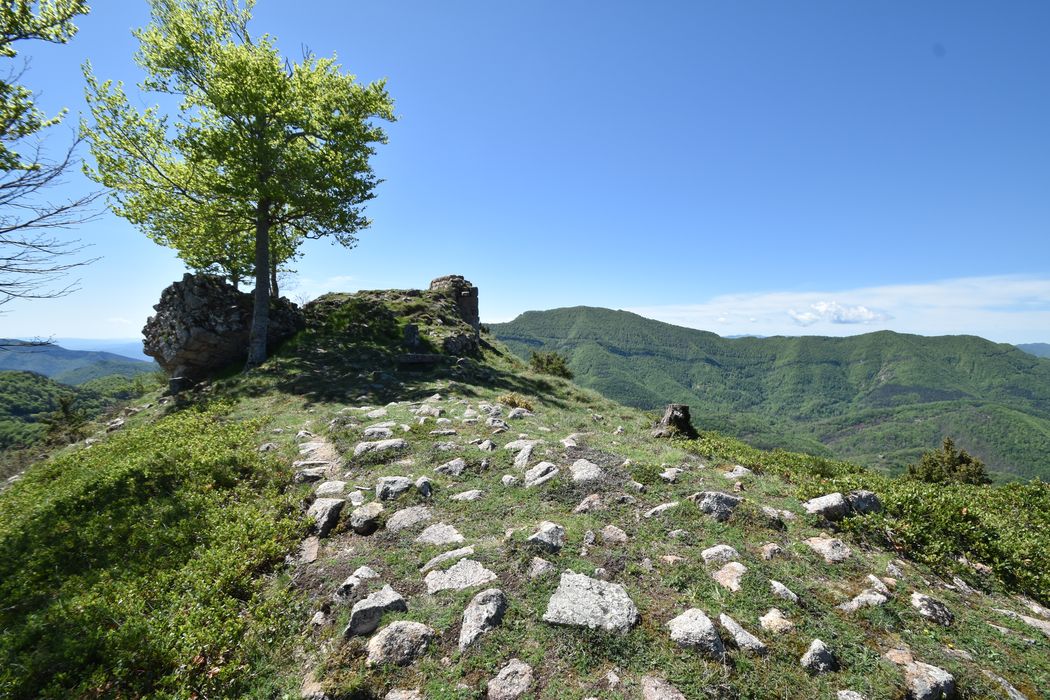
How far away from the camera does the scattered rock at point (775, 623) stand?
4.80 meters

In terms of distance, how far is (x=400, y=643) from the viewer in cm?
494

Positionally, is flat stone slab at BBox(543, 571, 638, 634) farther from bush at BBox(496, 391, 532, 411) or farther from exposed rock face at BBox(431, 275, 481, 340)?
exposed rock face at BBox(431, 275, 481, 340)

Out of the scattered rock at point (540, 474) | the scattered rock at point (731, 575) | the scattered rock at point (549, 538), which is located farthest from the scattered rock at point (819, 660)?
the scattered rock at point (540, 474)

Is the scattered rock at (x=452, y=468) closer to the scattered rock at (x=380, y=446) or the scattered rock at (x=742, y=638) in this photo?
the scattered rock at (x=380, y=446)

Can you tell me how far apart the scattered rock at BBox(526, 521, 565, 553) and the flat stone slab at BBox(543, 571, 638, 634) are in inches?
28.1

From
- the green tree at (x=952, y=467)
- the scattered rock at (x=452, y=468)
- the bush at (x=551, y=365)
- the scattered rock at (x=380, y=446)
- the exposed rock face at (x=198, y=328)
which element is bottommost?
the green tree at (x=952, y=467)

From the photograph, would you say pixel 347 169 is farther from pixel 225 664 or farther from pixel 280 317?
pixel 225 664

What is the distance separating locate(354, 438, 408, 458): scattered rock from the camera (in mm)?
10680

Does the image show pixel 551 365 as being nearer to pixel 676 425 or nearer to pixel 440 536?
pixel 676 425

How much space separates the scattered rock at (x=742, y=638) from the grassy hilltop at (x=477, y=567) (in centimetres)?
8

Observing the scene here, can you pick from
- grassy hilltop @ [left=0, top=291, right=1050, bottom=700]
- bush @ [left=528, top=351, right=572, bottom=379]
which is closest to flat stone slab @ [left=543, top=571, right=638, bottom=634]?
grassy hilltop @ [left=0, top=291, right=1050, bottom=700]

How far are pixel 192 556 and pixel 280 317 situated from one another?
791 inches

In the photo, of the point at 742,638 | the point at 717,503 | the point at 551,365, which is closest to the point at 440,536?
the point at 742,638

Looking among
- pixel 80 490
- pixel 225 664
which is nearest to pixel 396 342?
pixel 80 490
